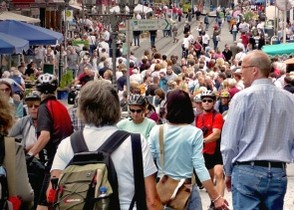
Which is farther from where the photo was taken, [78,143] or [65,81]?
[65,81]

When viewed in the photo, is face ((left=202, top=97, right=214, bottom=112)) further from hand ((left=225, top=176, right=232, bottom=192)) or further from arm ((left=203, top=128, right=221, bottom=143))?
hand ((left=225, top=176, right=232, bottom=192))

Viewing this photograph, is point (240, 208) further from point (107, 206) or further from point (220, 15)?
point (220, 15)

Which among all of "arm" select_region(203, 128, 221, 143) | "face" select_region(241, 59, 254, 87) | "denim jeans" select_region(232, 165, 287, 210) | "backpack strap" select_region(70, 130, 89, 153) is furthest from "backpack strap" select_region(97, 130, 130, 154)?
"arm" select_region(203, 128, 221, 143)

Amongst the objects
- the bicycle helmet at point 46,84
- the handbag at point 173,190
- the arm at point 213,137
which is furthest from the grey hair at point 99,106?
the arm at point 213,137

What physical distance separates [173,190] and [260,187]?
0.99 meters

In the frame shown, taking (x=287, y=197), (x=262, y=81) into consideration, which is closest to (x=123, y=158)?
(x=262, y=81)

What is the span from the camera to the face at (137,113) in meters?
10.8

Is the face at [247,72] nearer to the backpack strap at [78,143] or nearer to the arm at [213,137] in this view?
the backpack strap at [78,143]

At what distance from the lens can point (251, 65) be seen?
7945 millimetres

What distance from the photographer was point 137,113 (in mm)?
10789

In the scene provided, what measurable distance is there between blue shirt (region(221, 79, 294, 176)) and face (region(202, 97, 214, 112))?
5.45 meters

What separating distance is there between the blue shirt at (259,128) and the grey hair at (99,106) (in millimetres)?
1936

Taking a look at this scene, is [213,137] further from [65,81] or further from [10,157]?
[65,81]

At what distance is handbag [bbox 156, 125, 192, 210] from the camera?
8414 mm
